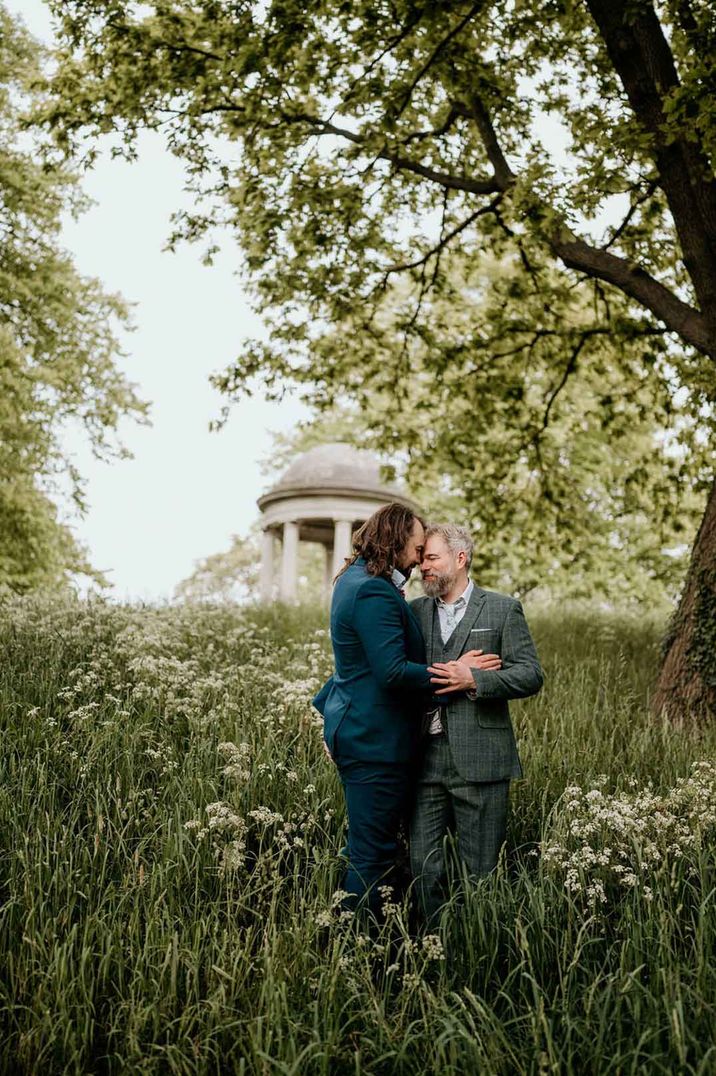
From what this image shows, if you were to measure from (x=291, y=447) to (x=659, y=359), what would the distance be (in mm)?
31871

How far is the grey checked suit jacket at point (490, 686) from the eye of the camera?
4109 mm

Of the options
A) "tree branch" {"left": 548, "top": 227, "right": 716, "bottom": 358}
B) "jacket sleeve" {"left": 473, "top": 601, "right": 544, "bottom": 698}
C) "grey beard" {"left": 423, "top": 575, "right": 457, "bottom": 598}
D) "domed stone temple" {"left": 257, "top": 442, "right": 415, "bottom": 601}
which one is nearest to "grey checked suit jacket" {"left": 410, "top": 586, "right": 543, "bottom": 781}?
A: "jacket sleeve" {"left": 473, "top": 601, "right": 544, "bottom": 698}

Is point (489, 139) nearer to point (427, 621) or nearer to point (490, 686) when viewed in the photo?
point (427, 621)

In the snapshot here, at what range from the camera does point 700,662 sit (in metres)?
7.65

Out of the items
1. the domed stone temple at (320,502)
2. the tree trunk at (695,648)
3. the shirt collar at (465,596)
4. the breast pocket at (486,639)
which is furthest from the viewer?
the domed stone temple at (320,502)

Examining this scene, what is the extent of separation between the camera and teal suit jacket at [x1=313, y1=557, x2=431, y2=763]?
4113mm

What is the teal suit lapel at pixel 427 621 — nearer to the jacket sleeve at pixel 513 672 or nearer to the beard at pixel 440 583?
the beard at pixel 440 583

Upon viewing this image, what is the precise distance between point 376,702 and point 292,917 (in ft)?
3.30

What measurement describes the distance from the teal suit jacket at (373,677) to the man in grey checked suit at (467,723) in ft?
0.51

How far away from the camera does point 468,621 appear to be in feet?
14.4

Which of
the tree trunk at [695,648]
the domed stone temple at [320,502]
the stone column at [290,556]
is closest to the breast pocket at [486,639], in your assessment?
the tree trunk at [695,648]

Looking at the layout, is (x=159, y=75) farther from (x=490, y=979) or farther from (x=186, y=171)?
(x=490, y=979)

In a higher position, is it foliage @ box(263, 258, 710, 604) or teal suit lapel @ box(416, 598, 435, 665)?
foliage @ box(263, 258, 710, 604)

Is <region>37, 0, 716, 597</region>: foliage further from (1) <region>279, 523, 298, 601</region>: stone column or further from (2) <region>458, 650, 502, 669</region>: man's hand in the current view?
(1) <region>279, 523, 298, 601</region>: stone column
